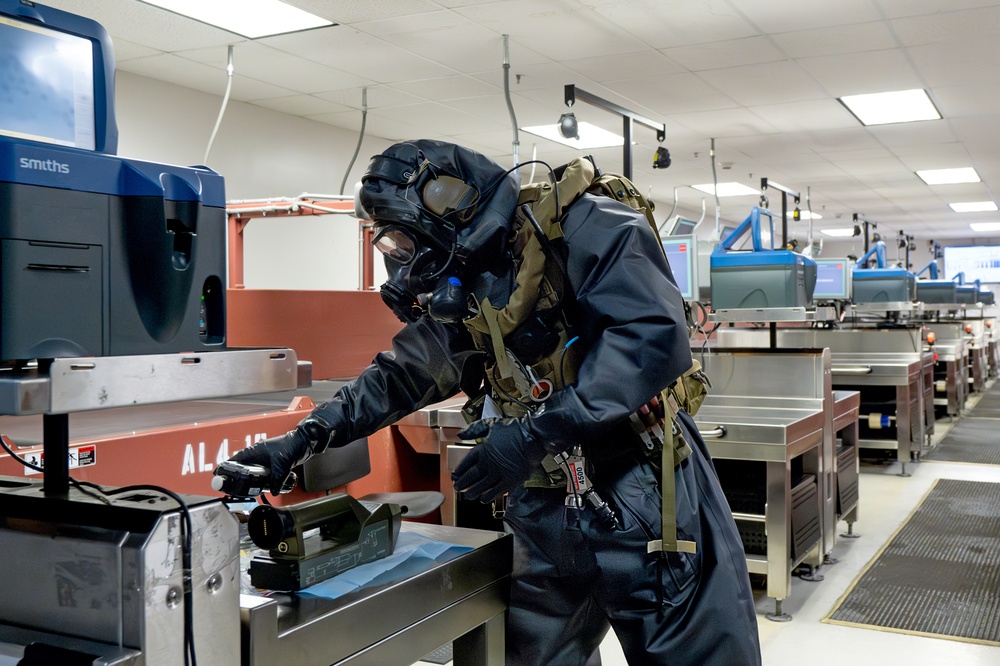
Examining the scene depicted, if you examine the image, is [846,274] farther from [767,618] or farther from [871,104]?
[767,618]

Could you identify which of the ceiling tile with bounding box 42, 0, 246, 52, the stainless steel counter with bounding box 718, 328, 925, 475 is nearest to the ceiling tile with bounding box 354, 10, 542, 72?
the ceiling tile with bounding box 42, 0, 246, 52

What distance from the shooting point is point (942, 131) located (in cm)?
859

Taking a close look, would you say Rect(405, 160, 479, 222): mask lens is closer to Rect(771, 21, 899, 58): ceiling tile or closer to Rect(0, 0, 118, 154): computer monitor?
Rect(0, 0, 118, 154): computer monitor

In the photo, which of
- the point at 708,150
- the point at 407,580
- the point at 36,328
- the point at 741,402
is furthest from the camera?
the point at 708,150

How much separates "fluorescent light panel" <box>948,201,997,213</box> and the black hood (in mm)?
14479

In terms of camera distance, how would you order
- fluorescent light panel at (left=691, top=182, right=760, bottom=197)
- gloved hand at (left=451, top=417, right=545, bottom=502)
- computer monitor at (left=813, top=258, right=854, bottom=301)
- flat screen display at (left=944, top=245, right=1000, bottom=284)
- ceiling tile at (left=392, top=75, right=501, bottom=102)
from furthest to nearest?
1. flat screen display at (left=944, top=245, right=1000, bottom=284)
2. fluorescent light panel at (left=691, top=182, right=760, bottom=197)
3. computer monitor at (left=813, top=258, right=854, bottom=301)
4. ceiling tile at (left=392, top=75, right=501, bottom=102)
5. gloved hand at (left=451, top=417, right=545, bottom=502)

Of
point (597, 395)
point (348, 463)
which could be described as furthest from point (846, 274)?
point (597, 395)

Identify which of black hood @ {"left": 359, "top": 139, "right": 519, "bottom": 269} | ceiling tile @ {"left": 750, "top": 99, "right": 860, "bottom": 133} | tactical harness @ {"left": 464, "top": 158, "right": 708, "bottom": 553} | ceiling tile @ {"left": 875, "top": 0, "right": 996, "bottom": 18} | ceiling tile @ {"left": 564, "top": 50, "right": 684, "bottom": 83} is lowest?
tactical harness @ {"left": 464, "top": 158, "right": 708, "bottom": 553}

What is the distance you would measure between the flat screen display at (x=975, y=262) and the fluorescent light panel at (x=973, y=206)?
17.3ft

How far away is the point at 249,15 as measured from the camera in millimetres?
5125

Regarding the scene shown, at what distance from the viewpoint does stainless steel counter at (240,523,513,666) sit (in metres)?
1.17

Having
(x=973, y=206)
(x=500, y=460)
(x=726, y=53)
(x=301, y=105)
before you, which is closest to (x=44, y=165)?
(x=500, y=460)

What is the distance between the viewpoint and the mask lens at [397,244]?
1806 mm

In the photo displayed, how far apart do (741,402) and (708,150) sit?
5658mm
